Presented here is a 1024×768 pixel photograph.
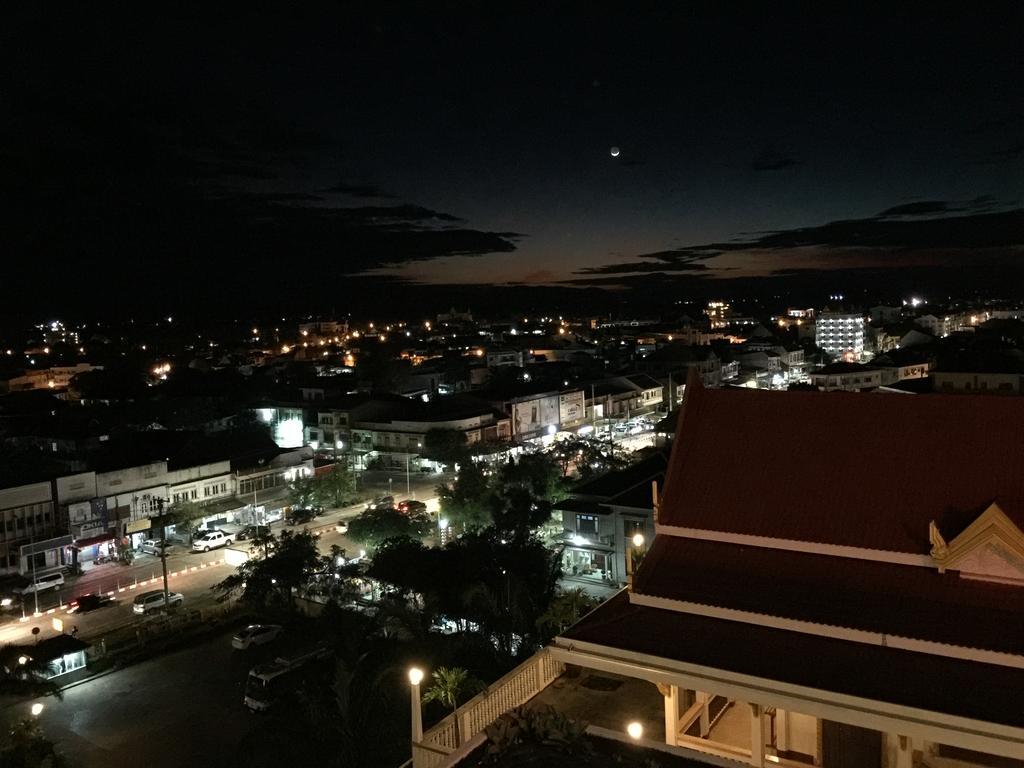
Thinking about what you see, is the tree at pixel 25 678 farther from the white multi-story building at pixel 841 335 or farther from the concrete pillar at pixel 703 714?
the white multi-story building at pixel 841 335

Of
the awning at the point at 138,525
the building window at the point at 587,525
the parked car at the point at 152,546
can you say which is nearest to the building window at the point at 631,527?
the building window at the point at 587,525

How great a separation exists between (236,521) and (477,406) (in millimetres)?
18571

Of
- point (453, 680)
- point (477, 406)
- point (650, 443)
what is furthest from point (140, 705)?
point (650, 443)

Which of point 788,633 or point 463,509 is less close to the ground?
point 788,633

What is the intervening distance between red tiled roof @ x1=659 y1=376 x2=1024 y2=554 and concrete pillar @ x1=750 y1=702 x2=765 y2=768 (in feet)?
8.13

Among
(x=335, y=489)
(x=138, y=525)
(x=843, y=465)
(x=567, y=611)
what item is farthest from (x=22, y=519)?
(x=843, y=465)

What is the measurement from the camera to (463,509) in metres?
31.2

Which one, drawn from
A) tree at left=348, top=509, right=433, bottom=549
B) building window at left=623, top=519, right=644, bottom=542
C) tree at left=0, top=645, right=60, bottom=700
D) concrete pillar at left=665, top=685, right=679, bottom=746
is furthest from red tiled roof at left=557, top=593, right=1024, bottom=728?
tree at left=348, top=509, right=433, bottom=549

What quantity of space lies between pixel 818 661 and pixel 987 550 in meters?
2.61

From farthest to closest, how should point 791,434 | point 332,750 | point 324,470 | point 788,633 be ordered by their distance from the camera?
point 324,470
point 332,750
point 791,434
point 788,633

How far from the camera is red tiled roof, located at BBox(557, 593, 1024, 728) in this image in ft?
28.8

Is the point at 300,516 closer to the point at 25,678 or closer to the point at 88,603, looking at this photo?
the point at 88,603

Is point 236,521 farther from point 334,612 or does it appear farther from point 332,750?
point 332,750

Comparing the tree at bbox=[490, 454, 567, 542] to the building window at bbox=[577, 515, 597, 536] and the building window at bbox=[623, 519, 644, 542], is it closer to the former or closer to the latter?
the building window at bbox=[577, 515, 597, 536]
